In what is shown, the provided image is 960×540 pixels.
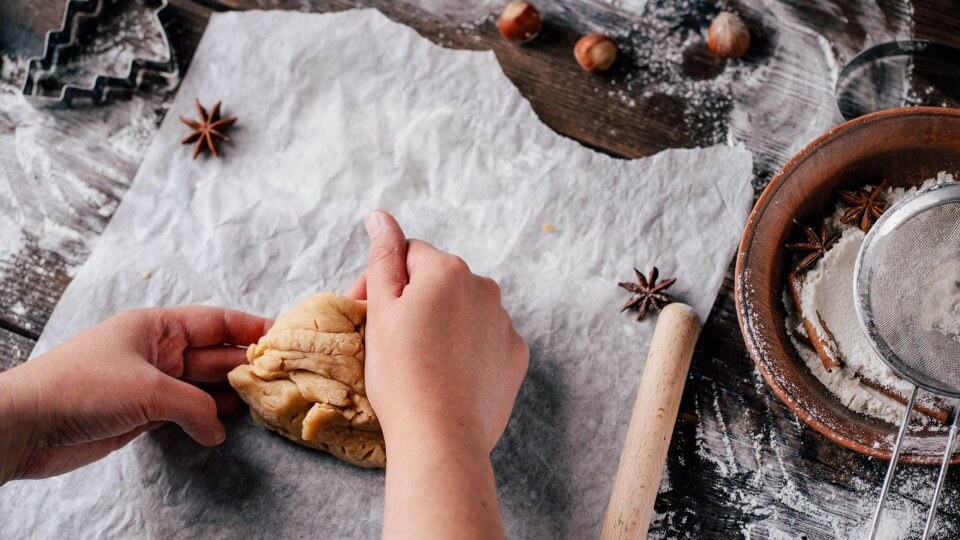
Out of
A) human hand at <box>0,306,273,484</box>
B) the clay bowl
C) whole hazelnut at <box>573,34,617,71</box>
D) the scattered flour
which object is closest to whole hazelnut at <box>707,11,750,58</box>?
whole hazelnut at <box>573,34,617,71</box>

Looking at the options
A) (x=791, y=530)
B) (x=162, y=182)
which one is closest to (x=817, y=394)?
(x=791, y=530)

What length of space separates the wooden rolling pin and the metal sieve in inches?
16.5

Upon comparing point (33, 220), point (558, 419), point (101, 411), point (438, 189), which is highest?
point (438, 189)

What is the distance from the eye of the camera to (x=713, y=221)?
203 centimetres

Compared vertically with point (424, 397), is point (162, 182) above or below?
above

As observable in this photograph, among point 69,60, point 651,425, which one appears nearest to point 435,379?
point 651,425

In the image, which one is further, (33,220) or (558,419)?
(33,220)

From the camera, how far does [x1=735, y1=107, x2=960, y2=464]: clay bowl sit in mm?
1744

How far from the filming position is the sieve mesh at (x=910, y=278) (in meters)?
1.73

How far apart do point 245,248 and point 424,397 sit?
79cm

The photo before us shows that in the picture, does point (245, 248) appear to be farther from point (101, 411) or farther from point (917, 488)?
point (917, 488)

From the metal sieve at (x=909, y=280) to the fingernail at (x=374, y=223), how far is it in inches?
46.4

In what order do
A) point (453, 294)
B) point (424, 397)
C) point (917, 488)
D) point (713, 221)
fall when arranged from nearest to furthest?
point (424, 397)
point (453, 294)
point (917, 488)
point (713, 221)

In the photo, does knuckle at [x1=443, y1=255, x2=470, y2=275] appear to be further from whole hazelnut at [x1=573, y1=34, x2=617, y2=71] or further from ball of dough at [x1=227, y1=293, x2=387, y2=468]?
whole hazelnut at [x1=573, y1=34, x2=617, y2=71]
